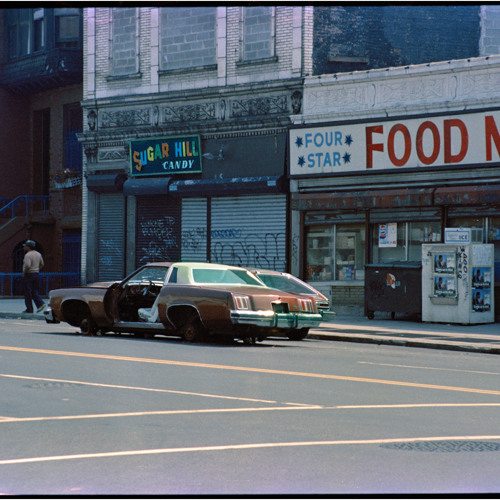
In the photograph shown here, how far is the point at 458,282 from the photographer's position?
22.5m

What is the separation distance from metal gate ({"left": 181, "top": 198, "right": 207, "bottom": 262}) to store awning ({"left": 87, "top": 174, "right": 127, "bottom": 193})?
249 cm

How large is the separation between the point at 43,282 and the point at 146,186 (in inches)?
289

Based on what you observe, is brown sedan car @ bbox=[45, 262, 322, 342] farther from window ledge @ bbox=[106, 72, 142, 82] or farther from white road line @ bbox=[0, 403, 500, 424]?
window ledge @ bbox=[106, 72, 142, 82]

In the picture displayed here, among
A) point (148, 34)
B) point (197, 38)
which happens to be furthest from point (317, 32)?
point (148, 34)

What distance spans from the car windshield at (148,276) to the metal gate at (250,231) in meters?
8.43

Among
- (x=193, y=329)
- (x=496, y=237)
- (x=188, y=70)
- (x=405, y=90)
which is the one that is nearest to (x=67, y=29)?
(x=188, y=70)

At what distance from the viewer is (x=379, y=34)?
28734 millimetres

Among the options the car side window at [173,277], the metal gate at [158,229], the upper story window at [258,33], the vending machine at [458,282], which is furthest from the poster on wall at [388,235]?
the car side window at [173,277]

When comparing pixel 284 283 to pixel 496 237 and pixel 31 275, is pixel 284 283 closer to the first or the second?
pixel 496 237

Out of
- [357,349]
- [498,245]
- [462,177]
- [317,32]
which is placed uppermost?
[317,32]

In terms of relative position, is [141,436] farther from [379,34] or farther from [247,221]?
[379,34]

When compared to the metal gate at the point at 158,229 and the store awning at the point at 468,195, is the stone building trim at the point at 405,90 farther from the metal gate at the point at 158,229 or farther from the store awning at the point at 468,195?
the metal gate at the point at 158,229

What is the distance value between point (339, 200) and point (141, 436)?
60.4 feet

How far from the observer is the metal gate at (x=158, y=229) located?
30375mm
